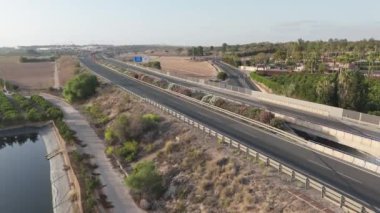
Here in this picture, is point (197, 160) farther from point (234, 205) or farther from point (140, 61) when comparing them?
point (140, 61)

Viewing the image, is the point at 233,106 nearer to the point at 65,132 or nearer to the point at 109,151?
the point at 109,151

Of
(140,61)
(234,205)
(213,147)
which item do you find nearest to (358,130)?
(213,147)

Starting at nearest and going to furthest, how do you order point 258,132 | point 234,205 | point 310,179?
point 310,179 → point 234,205 → point 258,132

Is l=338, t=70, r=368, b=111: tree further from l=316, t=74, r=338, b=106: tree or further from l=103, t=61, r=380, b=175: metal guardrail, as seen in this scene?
l=103, t=61, r=380, b=175: metal guardrail

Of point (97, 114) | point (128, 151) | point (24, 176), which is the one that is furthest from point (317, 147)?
point (97, 114)

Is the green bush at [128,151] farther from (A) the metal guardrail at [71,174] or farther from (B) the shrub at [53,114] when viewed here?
(B) the shrub at [53,114]

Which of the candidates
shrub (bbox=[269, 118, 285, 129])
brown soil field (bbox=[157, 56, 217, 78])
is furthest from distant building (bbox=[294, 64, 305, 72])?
shrub (bbox=[269, 118, 285, 129])

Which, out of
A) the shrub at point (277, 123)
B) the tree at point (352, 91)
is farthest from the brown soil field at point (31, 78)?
the tree at point (352, 91)
